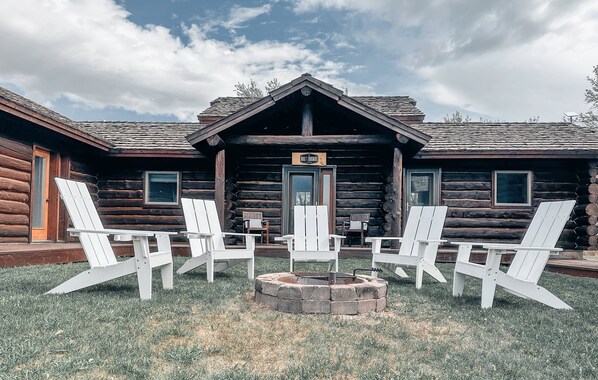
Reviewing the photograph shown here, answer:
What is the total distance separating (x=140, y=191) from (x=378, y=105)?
7.53 m

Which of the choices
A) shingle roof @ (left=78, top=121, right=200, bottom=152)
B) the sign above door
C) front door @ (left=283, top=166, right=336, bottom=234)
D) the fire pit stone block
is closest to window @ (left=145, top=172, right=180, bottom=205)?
shingle roof @ (left=78, top=121, right=200, bottom=152)

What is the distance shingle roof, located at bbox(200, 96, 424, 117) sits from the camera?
13273 mm

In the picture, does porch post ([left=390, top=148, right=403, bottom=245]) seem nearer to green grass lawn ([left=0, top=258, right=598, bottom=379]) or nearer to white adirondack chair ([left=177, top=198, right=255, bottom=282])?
white adirondack chair ([left=177, top=198, right=255, bottom=282])

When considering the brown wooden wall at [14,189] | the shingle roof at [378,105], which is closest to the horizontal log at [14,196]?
the brown wooden wall at [14,189]

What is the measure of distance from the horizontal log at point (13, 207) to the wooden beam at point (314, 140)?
4.05 metres

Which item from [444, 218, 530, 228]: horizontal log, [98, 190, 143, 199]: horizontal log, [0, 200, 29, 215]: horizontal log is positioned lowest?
[444, 218, 530, 228]: horizontal log

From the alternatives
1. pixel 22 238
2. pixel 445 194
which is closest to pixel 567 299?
pixel 445 194

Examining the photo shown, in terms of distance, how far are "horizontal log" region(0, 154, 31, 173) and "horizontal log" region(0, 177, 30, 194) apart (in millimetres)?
236

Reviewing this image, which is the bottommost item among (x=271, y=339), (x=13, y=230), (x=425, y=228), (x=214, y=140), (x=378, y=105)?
(x=271, y=339)

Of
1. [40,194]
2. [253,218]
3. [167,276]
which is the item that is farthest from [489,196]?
[40,194]

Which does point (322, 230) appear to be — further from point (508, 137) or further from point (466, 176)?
point (508, 137)

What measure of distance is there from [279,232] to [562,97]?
102ft

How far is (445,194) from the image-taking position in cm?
1083

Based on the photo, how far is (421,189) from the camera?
444 inches
